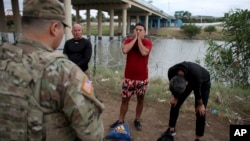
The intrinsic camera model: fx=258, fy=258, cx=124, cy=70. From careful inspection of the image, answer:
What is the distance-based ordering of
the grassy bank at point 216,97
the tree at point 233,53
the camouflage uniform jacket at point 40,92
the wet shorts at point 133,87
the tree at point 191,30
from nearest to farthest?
the camouflage uniform jacket at point 40,92
the wet shorts at point 133,87
the grassy bank at point 216,97
the tree at point 233,53
the tree at point 191,30

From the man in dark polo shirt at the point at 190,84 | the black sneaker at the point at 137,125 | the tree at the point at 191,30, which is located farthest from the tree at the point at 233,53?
the tree at the point at 191,30

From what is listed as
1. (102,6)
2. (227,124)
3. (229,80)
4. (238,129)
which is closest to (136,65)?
(238,129)

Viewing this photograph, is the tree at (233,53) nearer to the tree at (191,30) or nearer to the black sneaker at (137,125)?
the black sneaker at (137,125)

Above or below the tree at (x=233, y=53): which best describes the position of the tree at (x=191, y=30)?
above

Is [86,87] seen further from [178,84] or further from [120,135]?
[120,135]

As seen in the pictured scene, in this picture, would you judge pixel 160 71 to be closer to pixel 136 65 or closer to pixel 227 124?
pixel 227 124

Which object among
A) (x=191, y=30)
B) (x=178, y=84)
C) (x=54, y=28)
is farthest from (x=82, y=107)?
(x=191, y=30)

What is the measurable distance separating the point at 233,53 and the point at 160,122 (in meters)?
3.77

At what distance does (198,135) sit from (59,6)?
9.94ft

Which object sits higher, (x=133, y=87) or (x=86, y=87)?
(x=86, y=87)

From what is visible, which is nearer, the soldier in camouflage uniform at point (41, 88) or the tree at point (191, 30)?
the soldier in camouflage uniform at point (41, 88)

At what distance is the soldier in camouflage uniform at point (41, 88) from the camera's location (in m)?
1.20

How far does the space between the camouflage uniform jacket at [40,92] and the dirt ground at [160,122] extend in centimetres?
274

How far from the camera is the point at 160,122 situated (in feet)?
15.2
